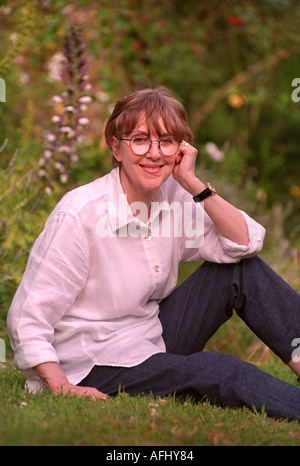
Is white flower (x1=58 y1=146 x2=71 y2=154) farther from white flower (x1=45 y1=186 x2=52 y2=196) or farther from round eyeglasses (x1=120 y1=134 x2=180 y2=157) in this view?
round eyeglasses (x1=120 y1=134 x2=180 y2=157)

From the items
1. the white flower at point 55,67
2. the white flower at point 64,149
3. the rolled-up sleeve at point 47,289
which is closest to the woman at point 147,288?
the rolled-up sleeve at point 47,289

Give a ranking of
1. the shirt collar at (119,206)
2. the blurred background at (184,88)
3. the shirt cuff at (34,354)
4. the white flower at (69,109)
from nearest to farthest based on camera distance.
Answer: the shirt cuff at (34,354) → the shirt collar at (119,206) → the white flower at (69,109) → the blurred background at (184,88)

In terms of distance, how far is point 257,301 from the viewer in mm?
2758

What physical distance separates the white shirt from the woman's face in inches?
2.6

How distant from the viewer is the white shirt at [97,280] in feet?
8.26

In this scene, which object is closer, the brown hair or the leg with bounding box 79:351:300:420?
the leg with bounding box 79:351:300:420

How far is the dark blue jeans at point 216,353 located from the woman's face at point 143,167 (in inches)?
16.7

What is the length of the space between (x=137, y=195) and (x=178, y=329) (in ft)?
1.87

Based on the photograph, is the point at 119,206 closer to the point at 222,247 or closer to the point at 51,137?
the point at 222,247

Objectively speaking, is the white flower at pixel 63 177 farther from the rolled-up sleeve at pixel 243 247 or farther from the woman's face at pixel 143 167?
the rolled-up sleeve at pixel 243 247

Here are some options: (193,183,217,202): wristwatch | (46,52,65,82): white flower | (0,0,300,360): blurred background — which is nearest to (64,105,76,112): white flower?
(0,0,300,360): blurred background

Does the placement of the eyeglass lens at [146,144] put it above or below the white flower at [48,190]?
above

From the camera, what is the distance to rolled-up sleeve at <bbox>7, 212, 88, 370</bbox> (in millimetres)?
2482

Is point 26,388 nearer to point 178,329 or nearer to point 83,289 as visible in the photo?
point 83,289
